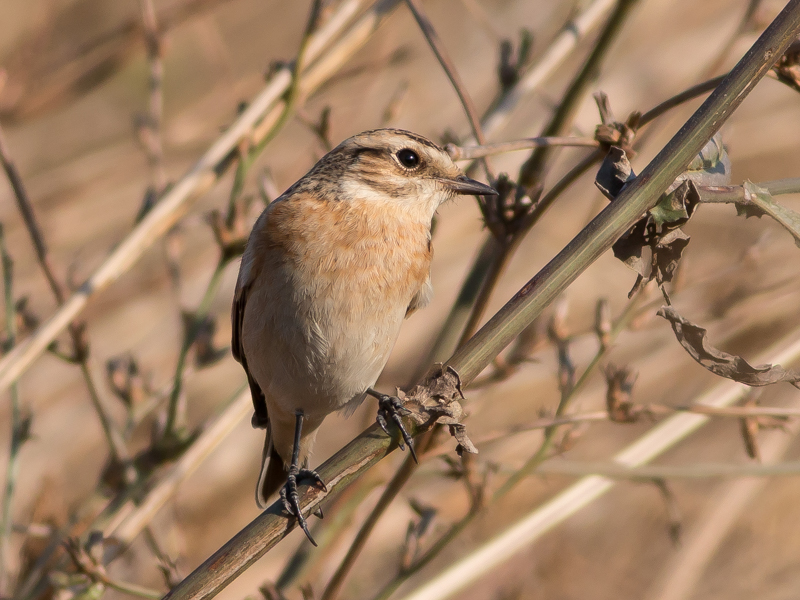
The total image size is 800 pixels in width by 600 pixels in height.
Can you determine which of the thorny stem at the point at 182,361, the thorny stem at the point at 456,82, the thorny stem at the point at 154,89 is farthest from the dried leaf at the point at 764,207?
the thorny stem at the point at 154,89

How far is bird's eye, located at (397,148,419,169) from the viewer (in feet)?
11.2

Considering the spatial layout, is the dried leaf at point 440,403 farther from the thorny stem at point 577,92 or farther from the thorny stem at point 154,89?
the thorny stem at point 154,89

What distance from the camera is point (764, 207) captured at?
70.9 inches

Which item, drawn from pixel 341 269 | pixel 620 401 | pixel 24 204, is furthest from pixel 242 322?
pixel 620 401

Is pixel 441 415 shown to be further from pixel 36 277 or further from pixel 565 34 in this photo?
pixel 36 277

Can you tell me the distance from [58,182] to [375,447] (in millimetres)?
5869

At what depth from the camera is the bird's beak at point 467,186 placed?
2.88 m

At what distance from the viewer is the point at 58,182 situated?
694 centimetres

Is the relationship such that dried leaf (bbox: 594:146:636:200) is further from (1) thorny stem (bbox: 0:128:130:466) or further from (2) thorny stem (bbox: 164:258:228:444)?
(1) thorny stem (bbox: 0:128:130:466)

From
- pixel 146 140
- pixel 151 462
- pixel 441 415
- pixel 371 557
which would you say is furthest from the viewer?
pixel 371 557

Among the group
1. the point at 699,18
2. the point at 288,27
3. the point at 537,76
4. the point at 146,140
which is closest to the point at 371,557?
the point at 146,140

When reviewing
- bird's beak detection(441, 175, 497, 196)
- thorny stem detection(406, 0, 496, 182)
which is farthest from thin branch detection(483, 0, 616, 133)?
thorny stem detection(406, 0, 496, 182)

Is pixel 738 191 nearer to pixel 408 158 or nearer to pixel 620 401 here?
pixel 620 401

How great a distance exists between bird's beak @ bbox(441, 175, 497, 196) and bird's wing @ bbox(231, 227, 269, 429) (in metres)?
0.86
